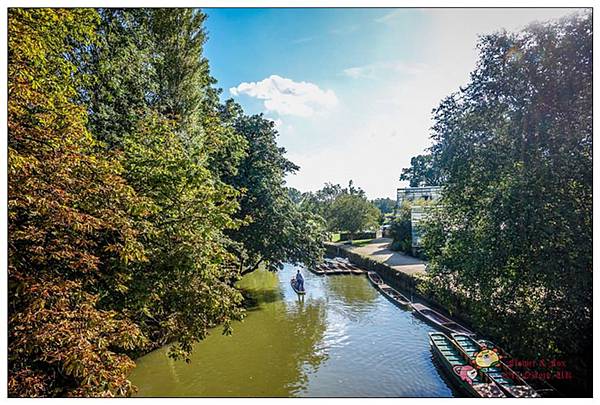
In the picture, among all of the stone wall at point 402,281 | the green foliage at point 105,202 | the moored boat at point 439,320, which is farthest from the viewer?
the stone wall at point 402,281

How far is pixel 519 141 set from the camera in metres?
5.11

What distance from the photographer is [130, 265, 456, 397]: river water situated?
6402mm

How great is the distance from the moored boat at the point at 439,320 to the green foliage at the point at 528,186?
142 inches

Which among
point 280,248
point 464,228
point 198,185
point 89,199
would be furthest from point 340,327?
point 89,199

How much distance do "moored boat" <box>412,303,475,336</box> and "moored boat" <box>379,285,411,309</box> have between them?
0.49m

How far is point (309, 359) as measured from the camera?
7688 mm

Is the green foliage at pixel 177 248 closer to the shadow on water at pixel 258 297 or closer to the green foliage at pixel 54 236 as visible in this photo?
the green foliage at pixel 54 236

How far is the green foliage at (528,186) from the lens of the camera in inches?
185

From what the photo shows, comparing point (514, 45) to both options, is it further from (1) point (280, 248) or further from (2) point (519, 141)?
(1) point (280, 248)

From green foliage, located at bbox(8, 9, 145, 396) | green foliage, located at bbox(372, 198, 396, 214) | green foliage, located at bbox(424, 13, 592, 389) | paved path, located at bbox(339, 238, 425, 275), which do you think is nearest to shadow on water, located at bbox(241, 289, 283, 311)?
paved path, located at bbox(339, 238, 425, 275)

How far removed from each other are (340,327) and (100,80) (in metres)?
7.57

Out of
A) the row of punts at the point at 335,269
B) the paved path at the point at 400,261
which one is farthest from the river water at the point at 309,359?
the row of punts at the point at 335,269

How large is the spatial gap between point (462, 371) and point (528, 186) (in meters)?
3.24

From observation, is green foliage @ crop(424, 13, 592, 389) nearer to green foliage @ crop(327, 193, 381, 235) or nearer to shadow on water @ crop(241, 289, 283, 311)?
shadow on water @ crop(241, 289, 283, 311)
